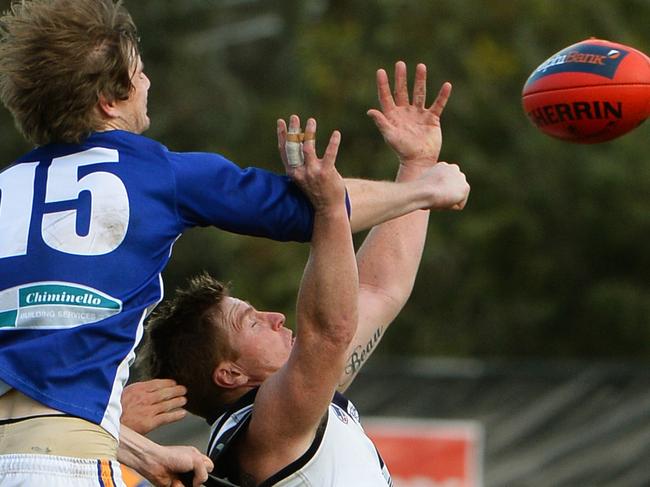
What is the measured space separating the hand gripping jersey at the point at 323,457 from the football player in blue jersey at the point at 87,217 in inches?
15.5

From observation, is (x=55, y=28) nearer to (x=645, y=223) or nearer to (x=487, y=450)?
(x=487, y=450)

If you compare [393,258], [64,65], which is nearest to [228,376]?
[393,258]

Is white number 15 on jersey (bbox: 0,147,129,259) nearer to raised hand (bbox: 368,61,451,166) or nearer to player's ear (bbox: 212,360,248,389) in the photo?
player's ear (bbox: 212,360,248,389)

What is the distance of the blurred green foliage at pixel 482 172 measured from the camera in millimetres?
19797

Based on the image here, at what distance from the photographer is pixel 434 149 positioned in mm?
5340

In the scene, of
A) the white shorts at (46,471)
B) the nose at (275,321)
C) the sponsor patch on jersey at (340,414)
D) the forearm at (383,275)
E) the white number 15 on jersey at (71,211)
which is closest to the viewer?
the white shorts at (46,471)

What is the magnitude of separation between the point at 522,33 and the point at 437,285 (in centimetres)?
407

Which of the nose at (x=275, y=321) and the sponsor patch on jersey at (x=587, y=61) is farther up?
the sponsor patch on jersey at (x=587, y=61)

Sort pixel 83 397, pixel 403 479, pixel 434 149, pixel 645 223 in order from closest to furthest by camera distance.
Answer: pixel 83 397 < pixel 434 149 < pixel 403 479 < pixel 645 223

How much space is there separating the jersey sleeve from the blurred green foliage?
15.1 meters

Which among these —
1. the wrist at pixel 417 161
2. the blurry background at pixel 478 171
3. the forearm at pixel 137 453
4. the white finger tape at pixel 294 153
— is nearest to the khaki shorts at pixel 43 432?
the forearm at pixel 137 453

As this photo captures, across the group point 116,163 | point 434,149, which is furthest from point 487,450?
point 116,163

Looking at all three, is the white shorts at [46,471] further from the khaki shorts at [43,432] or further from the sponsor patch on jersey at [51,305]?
the sponsor patch on jersey at [51,305]

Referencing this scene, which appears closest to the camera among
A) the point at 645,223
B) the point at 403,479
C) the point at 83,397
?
the point at 83,397
